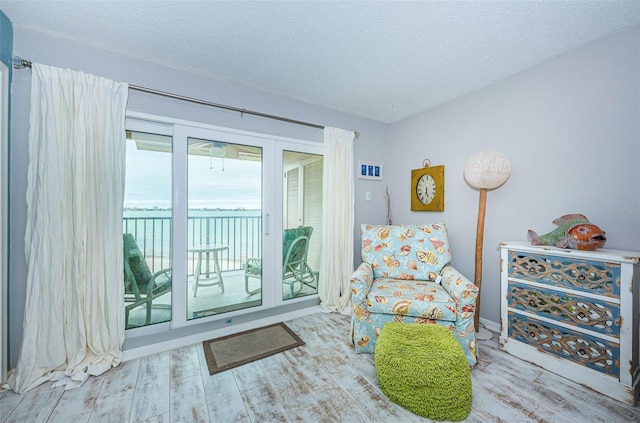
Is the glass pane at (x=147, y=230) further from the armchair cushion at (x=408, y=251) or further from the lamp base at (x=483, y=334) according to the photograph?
the lamp base at (x=483, y=334)

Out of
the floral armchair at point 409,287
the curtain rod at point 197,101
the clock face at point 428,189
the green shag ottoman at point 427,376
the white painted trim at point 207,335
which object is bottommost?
the white painted trim at point 207,335

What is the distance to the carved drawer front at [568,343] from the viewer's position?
150 cm

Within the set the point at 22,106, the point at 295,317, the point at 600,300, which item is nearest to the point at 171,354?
the point at 295,317

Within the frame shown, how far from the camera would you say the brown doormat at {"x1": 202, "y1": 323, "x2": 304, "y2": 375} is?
1.88 meters

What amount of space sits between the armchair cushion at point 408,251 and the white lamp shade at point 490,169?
57 centimetres

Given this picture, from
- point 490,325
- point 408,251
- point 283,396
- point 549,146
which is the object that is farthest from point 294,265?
point 549,146

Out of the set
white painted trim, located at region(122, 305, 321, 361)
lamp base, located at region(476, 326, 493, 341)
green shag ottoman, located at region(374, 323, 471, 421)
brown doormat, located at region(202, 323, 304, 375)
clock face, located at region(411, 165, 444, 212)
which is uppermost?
clock face, located at region(411, 165, 444, 212)

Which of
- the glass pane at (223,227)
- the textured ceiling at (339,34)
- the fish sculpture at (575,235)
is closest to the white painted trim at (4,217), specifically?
the textured ceiling at (339,34)

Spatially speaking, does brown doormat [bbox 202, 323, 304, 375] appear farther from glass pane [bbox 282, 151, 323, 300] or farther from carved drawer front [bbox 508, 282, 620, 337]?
carved drawer front [bbox 508, 282, 620, 337]

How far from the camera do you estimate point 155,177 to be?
2.11 m

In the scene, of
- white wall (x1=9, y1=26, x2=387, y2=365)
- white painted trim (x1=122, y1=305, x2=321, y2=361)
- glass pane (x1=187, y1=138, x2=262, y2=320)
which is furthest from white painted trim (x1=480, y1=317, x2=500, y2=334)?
white wall (x1=9, y1=26, x2=387, y2=365)

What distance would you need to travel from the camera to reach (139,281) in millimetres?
2061

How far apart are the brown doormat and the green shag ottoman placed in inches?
35.7

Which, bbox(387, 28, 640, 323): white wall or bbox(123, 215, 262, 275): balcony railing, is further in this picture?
bbox(123, 215, 262, 275): balcony railing
